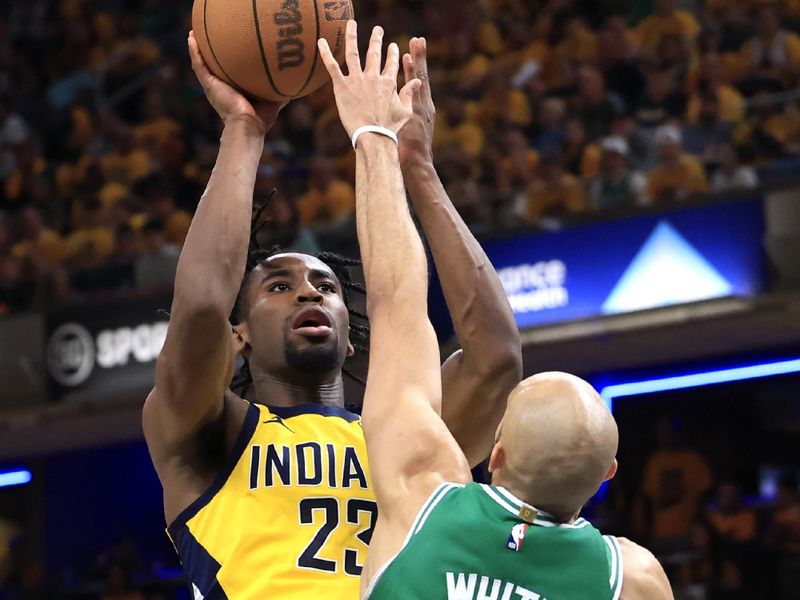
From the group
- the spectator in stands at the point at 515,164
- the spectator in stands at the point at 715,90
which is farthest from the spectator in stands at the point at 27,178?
the spectator in stands at the point at 715,90

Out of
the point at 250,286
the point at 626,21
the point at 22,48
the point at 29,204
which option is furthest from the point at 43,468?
the point at 250,286

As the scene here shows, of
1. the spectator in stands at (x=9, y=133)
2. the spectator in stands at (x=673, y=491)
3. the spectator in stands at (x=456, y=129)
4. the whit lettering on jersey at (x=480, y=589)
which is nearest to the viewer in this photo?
the whit lettering on jersey at (x=480, y=589)

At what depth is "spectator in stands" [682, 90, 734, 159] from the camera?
26.9ft

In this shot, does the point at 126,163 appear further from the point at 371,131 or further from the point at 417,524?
the point at 417,524

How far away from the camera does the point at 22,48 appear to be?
46.5 ft

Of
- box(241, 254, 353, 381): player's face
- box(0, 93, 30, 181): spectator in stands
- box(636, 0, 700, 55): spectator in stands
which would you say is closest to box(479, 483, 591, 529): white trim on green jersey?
box(241, 254, 353, 381): player's face

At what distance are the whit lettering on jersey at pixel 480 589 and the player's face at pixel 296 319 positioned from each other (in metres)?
1.20

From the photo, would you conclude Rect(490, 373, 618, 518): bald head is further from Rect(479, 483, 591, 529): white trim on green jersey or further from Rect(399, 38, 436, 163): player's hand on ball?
Rect(399, 38, 436, 163): player's hand on ball

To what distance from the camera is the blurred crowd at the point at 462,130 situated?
857 cm

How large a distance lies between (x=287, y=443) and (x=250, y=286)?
0.55 meters

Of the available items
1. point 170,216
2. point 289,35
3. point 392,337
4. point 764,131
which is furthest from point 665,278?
point 392,337

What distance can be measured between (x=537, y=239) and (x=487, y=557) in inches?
Answer: 253

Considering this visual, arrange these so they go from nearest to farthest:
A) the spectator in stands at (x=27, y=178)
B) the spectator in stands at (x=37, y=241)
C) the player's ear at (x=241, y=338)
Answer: the player's ear at (x=241, y=338) → the spectator in stands at (x=37, y=241) → the spectator in stands at (x=27, y=178)

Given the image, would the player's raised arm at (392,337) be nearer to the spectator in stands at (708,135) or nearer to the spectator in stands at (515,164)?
the spectator in stands at (708,135)
